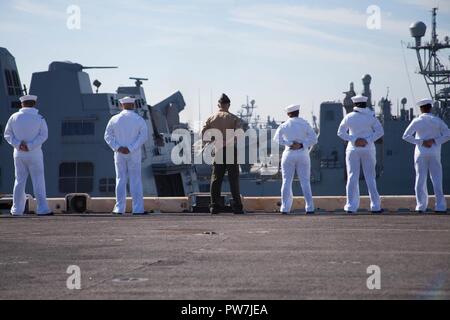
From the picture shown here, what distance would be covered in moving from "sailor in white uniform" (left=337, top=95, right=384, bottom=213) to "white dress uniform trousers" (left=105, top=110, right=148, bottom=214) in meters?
3.45

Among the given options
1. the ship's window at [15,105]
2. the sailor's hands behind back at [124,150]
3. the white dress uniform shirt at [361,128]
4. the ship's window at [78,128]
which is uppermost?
the ship's window at [15,105]

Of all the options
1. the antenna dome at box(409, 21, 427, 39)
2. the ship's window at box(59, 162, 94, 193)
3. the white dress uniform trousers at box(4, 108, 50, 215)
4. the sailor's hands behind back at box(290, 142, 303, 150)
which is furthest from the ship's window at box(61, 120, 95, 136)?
the antenna dome at box(409, 21, 427, 39)

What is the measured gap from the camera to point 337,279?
23.3 feet

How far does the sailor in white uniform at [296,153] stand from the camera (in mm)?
16766

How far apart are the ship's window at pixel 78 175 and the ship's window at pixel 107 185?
1.07ft

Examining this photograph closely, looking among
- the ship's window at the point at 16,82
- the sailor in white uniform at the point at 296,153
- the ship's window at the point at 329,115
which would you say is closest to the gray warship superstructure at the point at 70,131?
the ship's window at the point at 16,82

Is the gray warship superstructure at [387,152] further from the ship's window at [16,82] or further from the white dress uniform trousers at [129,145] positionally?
the white dress uniform trousers at [129,145]

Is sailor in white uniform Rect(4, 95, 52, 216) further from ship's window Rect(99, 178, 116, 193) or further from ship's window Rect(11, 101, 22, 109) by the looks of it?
ship's window Rect(11, 101, 22, 109)

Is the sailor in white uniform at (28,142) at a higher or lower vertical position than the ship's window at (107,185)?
higher

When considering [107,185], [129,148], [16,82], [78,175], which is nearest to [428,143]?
[129,148]

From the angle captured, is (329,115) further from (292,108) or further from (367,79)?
(292,108)

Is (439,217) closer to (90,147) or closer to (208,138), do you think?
(208,138)

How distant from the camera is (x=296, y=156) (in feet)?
55.2
